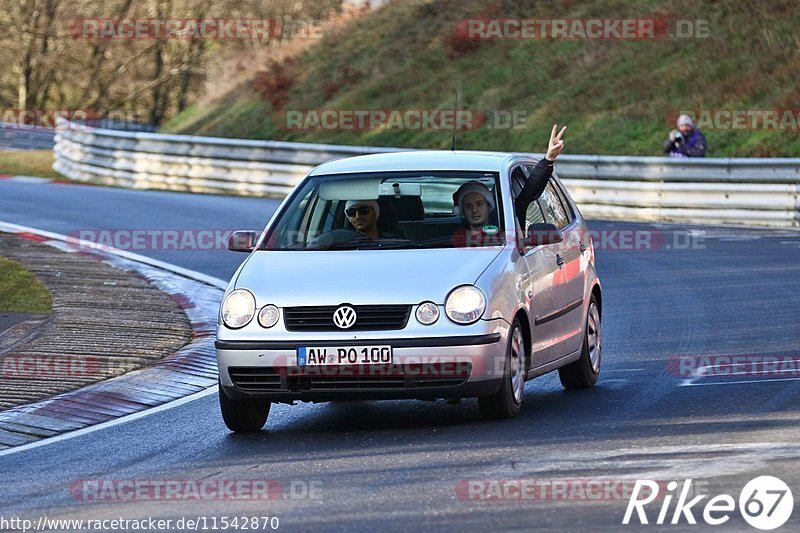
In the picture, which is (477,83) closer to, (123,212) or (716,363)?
(123,212)

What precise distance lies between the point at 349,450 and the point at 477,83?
99.7 feet

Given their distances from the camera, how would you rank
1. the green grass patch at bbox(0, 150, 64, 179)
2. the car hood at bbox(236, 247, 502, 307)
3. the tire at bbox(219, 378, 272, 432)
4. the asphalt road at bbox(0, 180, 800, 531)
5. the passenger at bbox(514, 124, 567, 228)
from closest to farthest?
the asphalt road at bbox(0, 180, 800, 531) → the car hood at bbox(236, 247, 502, 307) → the tire at bbox(219, 378, 272, 432) → the passenger at bbox(514, 124, 567, 228) → the green grass patch at bbox(0, 150, 64, 179)

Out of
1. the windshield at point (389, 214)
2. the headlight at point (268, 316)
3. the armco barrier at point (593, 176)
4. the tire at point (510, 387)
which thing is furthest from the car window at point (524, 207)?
the armco barrier at point (593, 176)

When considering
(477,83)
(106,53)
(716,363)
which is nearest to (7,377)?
(716,363)

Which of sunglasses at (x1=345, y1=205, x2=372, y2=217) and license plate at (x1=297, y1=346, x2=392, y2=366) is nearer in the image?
license plate at (x1=297, y1=346, x2=392, y2=366)

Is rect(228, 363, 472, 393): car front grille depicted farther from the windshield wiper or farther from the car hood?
the windshield wiper

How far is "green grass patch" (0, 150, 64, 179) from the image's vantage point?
3575 centimetres

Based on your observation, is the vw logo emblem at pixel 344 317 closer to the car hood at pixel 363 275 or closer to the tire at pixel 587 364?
the car hood at pixel 363 275

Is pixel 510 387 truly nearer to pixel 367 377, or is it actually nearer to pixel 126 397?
pixel 367 377

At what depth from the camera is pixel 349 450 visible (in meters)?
8.27

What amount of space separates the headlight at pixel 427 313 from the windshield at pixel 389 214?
801 mm

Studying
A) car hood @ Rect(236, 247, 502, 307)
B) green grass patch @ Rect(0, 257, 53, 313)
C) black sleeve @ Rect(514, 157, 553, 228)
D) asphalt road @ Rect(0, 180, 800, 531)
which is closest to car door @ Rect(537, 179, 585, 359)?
black sleeve @ Rect(514, 157, 553, 228)

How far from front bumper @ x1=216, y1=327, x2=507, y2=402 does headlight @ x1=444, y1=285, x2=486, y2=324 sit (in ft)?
0.38

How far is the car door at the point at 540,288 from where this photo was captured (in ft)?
30.5
